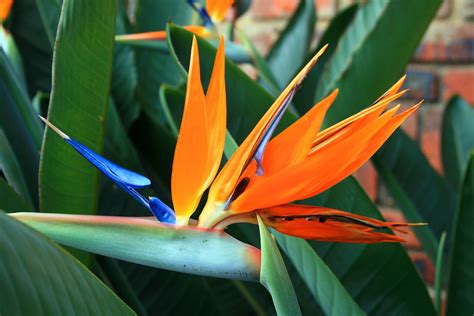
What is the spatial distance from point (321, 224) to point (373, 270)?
19 cm

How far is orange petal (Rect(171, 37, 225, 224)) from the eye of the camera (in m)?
0.35

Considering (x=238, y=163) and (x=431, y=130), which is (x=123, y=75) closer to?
(x=238, y=163)

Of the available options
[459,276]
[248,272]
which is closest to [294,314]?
[248,272]

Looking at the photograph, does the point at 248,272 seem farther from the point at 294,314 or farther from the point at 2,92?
the point at 2,92

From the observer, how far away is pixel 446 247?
76cm

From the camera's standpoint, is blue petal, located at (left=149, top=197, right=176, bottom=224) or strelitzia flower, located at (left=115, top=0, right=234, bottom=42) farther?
strelitzia flower, located at (left=115, top=0, right=234, bottom=42)

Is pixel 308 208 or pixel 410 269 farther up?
pixel 308 208

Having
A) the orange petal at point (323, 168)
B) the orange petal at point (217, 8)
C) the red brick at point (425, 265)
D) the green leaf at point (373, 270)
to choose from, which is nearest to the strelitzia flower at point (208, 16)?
the orange petal at point (217, 8)

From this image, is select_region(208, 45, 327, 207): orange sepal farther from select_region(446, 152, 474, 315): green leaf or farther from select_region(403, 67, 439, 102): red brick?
select_region(403, 67, 439, 102): red brick

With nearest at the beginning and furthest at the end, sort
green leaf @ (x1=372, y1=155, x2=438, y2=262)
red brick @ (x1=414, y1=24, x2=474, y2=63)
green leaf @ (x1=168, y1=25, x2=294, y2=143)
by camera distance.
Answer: green leaf @ (x1=168, y1=25, x2=294, y2=143) → green leaf @ (x1=372, y1=155, x2=438, y2=262) → red brick @ (x1=414, y1=24, x2=474, y2=63)

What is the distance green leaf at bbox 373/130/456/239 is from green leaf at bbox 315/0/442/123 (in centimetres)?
10

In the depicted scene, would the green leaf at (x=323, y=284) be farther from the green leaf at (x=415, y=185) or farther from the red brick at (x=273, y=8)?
the red brick at (x=273, y=8)

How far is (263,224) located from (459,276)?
279 mm

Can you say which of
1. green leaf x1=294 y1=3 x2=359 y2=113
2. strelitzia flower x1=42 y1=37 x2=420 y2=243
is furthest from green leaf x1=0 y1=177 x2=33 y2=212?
green leaf x1=294 y1=3 x2=359 y2=113
